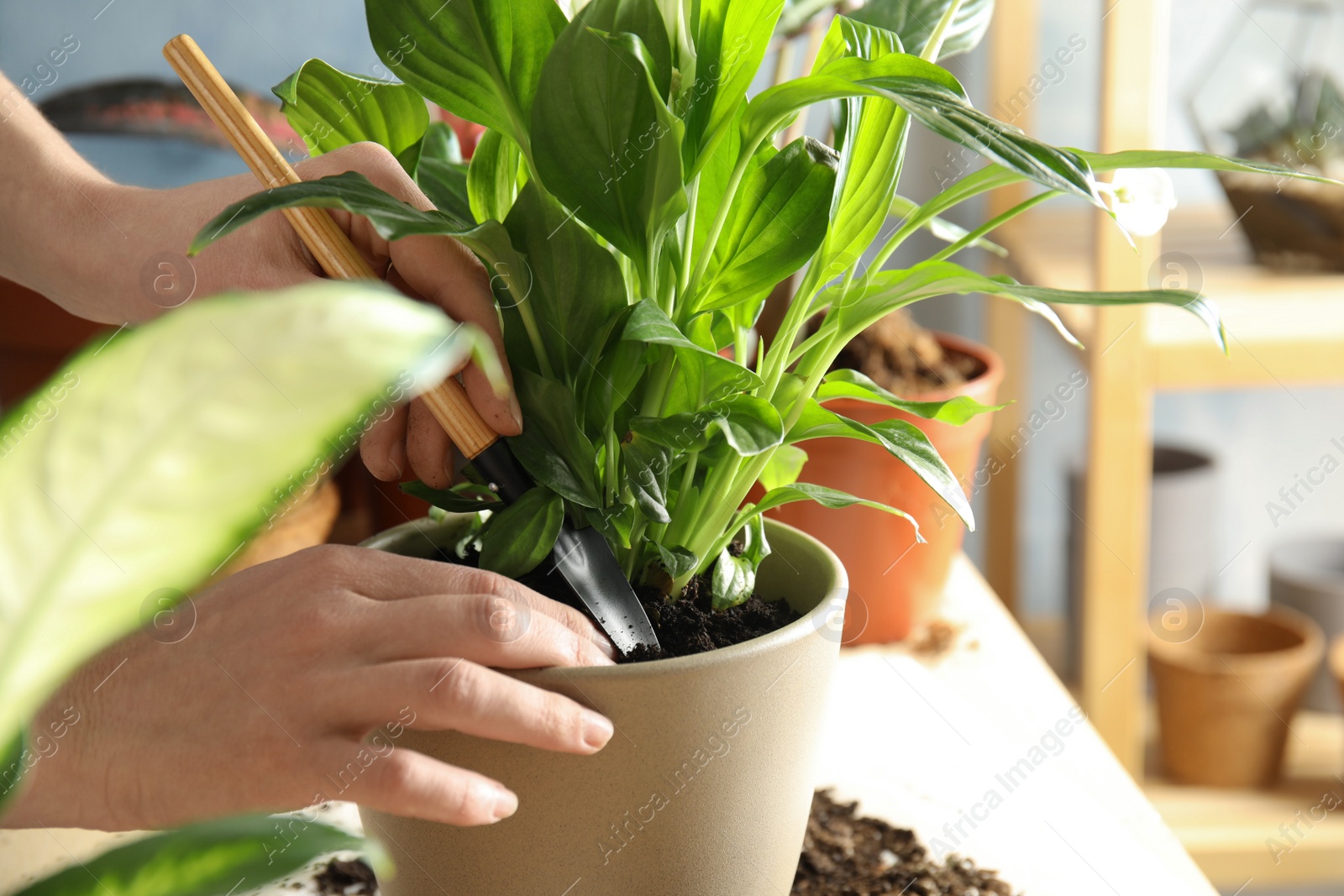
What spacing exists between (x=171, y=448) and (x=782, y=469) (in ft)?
1.36

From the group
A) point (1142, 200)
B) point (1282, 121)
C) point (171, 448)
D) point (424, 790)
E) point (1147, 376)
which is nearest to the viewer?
point (171, 448)

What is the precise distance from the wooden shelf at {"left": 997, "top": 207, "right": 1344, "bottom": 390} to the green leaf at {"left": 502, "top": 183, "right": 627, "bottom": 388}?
2.18 feet

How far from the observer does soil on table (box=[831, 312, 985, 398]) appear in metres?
0.78

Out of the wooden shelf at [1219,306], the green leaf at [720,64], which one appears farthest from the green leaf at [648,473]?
the wooden shelf at [1219,306]

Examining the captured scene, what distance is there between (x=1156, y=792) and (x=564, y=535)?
1076 millimetres

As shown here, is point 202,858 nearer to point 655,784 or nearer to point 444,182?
point 655,784

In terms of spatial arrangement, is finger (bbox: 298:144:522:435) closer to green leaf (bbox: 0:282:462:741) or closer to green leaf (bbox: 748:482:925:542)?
green leaf (bbox: 748:482:925:542)

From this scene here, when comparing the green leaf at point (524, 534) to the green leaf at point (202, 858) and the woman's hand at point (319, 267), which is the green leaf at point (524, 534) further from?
the green leaf at point (202, 858)

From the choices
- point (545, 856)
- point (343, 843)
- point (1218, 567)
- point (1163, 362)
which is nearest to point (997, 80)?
point (1163, 362)

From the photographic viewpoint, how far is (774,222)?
0.42 metres

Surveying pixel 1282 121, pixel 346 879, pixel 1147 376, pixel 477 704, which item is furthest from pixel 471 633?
pixel 1282 121

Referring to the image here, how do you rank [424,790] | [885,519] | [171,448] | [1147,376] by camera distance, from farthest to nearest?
[1147,376] < [885,519] < [424,790] < [171,448]

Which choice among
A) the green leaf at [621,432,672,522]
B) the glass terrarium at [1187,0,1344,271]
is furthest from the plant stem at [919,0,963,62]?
the glass terrarium at [1187,0,1344,271]

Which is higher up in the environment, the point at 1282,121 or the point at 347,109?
the point at 347,109
